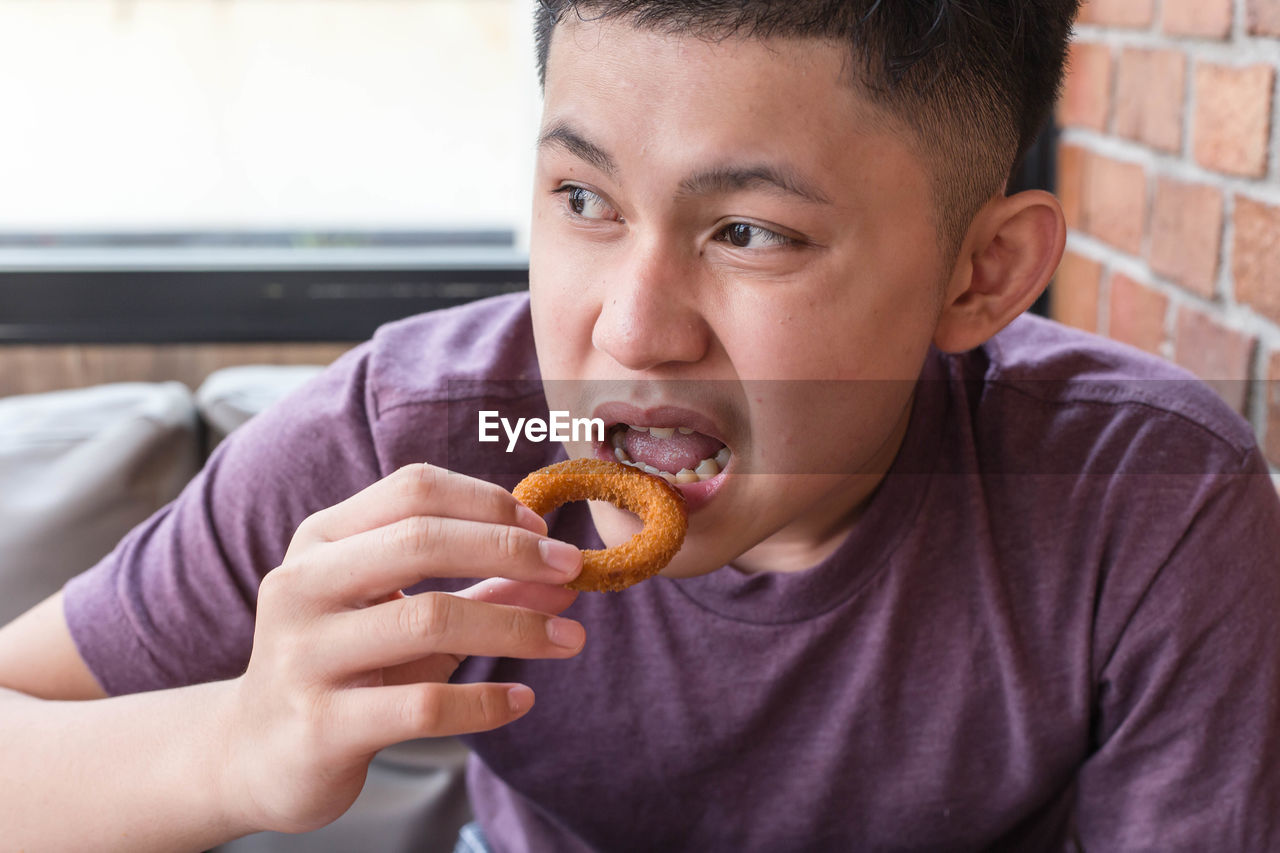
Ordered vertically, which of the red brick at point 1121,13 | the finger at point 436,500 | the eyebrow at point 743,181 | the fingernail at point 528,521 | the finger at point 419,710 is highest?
the red brick at point 1121,13

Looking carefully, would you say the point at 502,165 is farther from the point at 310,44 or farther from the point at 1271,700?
the point at 1271,700

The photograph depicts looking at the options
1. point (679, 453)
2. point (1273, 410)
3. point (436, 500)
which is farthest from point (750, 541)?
point (1273, 410)

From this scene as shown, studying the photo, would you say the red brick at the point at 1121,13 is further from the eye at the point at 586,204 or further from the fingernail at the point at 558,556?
the fingernail at the point at 558,556

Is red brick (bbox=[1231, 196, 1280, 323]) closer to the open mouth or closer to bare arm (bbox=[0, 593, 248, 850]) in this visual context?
the open mouth

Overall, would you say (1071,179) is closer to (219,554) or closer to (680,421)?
(680,421)

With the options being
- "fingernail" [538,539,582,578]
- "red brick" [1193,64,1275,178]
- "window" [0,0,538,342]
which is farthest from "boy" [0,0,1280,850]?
"window" [0,0,538,342]

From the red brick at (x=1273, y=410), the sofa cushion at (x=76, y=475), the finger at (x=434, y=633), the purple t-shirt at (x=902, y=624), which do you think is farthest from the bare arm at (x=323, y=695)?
the red brick at (x=1273, y=410)
